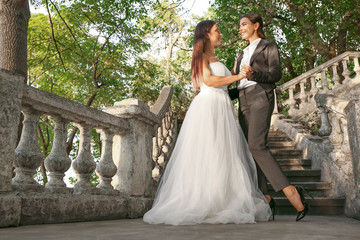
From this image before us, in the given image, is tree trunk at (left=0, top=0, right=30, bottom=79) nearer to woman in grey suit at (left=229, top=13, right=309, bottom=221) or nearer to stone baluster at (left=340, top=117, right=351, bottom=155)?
woman in grey suit at (left=229, top=13, right=309, bottom=221)

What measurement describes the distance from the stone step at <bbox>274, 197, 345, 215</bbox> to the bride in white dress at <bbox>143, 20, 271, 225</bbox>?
158cm

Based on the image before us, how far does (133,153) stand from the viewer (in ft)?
14.1

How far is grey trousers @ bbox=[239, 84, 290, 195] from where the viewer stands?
3.47 metres

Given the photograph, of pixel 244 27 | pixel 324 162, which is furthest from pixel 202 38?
pixel 324 162

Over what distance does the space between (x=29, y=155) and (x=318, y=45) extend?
12.5 meters

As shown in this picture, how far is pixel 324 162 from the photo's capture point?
5.96 meters

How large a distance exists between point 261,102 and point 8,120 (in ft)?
8.16

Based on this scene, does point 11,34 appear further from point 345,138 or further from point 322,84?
point 322,84

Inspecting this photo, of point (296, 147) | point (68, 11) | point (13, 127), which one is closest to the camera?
point (13, 127)

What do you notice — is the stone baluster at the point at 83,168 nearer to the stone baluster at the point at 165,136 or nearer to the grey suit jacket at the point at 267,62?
the grey suit jacket at the point at 267,62

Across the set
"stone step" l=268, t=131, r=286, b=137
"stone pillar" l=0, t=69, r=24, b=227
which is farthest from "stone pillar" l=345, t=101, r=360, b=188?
"stone step" l=268, t=131, r=286, b=137

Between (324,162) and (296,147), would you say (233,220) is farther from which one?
(296,147)

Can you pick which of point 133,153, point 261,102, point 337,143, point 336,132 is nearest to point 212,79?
point 261,102

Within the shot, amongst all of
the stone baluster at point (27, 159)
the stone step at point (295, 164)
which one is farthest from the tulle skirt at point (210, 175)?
the stone step at point (295, 164)
